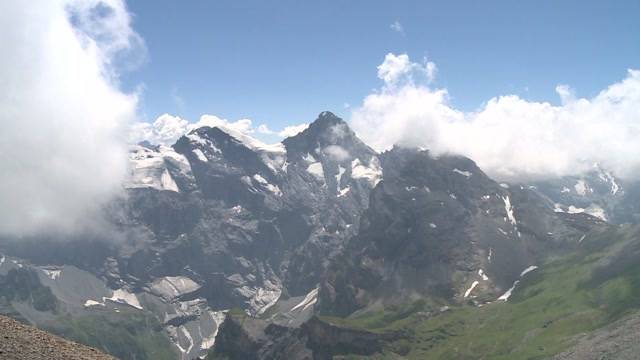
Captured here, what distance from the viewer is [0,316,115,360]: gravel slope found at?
71.9m

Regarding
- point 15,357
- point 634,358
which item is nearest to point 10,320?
point 15,357

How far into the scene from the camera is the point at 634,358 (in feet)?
634

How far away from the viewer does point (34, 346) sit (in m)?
74.2

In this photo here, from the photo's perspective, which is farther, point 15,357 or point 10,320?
point 10,320

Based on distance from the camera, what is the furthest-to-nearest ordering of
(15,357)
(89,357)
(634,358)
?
(634,358), (89,357), (15,357)

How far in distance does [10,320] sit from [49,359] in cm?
1121

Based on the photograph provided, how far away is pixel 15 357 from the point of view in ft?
232

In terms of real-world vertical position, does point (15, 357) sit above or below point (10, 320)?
below

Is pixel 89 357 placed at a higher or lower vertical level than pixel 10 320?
lower

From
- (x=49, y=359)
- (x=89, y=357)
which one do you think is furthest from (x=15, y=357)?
(x=89, y=357)

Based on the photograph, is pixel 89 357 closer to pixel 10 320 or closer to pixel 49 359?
pixel 49 359

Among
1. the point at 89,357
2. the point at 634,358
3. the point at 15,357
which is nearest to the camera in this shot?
the point at 15,357

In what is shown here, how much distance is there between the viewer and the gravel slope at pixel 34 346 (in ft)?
236

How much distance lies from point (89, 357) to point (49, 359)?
195 inches
